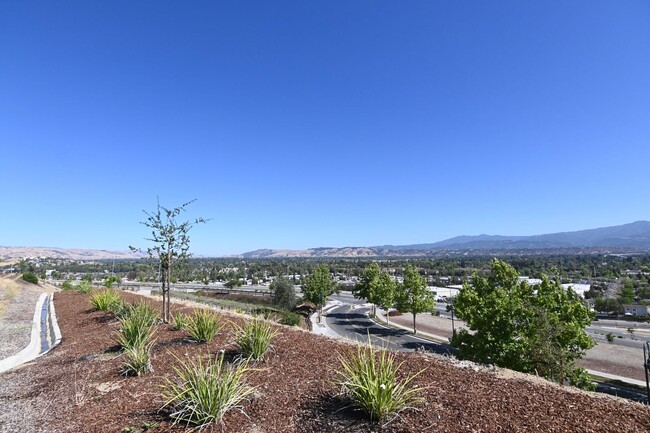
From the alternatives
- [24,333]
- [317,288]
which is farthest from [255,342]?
[317,288]

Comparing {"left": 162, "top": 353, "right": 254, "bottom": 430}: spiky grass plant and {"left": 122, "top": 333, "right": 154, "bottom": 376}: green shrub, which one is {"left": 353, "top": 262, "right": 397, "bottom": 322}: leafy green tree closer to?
{"left": 122, "top": 333, "right": 154, "bottom": 376}: green shrub

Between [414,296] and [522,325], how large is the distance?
75.8 ft

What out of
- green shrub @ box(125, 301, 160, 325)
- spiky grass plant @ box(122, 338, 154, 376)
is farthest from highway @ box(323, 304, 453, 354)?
spiky grass plant @ box(122, 338, 154, 376)

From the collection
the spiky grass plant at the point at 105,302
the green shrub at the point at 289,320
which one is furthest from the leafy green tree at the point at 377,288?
the spiky grass plant at the point at 105,302

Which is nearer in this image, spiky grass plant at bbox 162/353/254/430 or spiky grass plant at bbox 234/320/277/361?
spiky grass plant at bbox 162/353/254/430

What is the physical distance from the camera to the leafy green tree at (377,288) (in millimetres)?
47869

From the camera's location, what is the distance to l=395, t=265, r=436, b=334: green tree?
43.8 metres

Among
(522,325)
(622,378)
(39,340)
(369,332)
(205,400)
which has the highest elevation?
(205,400)

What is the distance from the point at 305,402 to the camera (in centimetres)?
525

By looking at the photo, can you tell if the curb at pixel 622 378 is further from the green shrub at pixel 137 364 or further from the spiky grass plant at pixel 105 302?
the spiky grass plant at pixel 105 302

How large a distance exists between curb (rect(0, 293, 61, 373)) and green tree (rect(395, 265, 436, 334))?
36.2 meters

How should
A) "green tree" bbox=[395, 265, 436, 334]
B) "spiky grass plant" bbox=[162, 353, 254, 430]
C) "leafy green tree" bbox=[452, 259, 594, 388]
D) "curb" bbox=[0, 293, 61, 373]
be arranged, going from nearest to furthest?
"spiky grass plant" bbox=[162, 353, 254, 430], "curb" bbox=[0, 293, 61, 373], "leafy green tree" bbox=[452, 259, 594, 388], "green tree" bbox=[395, 265, 436, 334]

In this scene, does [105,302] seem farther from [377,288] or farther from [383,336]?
[377,288]

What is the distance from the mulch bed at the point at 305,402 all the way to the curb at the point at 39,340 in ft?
6.61
